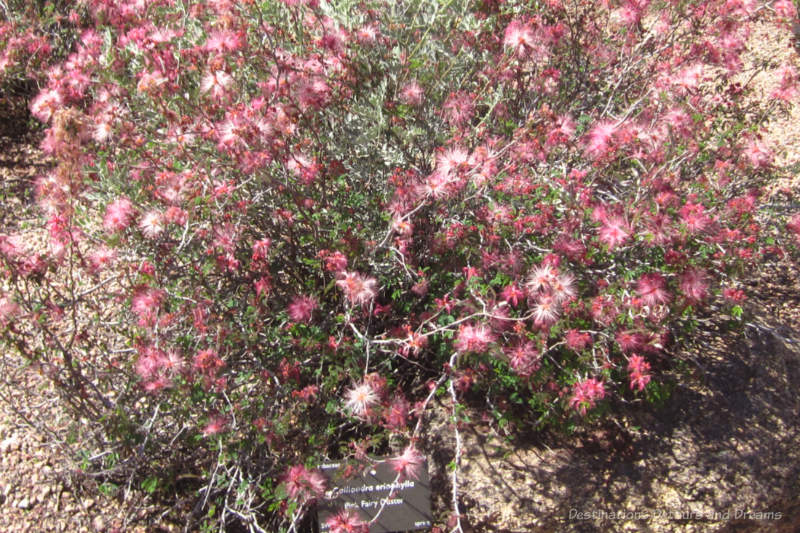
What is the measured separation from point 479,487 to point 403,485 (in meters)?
0.44

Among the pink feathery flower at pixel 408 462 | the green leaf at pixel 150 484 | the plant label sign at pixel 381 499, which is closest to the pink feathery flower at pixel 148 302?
the green leaf at pixel 150 484

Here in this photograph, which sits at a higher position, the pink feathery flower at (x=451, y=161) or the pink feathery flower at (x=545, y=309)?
the pink feathery flower at (x=451, y=161)

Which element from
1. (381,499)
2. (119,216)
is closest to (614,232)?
(381,499)

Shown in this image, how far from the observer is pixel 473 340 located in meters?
2.31

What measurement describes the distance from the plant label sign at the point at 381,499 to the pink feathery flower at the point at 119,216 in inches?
52.3

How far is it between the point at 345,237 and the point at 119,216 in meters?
0.95

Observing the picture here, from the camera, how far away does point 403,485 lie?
2.62 metres

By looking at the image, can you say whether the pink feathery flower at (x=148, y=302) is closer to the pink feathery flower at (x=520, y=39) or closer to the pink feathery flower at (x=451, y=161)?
the pink feathery flower at (x=451, y=161)

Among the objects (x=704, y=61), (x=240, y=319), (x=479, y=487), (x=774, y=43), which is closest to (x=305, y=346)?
(x=240, y=319)

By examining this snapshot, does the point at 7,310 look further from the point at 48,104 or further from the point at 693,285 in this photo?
the point at 693,285

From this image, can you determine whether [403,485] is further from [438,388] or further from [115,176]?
[115,176]

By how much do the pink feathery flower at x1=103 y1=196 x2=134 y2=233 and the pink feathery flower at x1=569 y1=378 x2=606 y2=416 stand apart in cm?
198

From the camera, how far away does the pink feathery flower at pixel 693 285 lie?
2453mm

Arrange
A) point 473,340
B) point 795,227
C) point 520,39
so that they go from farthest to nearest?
point 795,227, point 520,39, point 473,340
